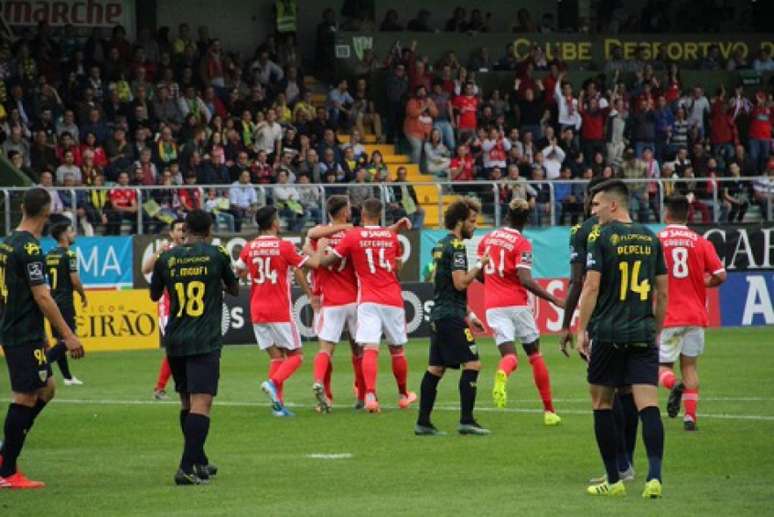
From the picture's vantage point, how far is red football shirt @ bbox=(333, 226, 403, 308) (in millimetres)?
17891

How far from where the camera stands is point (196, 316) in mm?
12758

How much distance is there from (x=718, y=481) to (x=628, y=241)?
7.25 feet

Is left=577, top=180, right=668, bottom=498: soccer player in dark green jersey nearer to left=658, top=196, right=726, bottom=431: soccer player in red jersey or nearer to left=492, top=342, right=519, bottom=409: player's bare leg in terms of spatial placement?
left=658, top=196, right=726, bottom=431: soccer player in red jersey

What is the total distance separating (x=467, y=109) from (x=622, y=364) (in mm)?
27080

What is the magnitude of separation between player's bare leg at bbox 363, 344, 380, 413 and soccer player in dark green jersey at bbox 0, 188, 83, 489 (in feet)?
18.5

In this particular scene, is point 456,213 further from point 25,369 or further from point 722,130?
Result: point 722,130

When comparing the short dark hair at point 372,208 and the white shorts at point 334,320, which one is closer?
the short dark hair at point 372,208

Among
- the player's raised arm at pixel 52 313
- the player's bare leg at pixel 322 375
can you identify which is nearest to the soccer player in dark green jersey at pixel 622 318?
the player's raised arm at pixel 52 313

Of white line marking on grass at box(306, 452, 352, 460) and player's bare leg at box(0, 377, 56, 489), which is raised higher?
player's bare leg at box(0, 377, 56, 489)

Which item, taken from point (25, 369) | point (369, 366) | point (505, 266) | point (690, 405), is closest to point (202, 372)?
point (25, 369)

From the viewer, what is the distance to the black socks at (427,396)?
1578 centimetres

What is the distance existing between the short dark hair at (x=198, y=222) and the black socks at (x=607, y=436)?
341cm

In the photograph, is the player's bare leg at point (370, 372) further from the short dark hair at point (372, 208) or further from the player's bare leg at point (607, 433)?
the player's bare leg at point (607, 433)

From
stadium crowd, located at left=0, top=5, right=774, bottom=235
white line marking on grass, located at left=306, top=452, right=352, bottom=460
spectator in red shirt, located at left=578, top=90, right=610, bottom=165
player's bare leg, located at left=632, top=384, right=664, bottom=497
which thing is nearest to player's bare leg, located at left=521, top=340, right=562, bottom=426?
white line marking on grass, located at left=306, top=452, right=352, bottom=460
